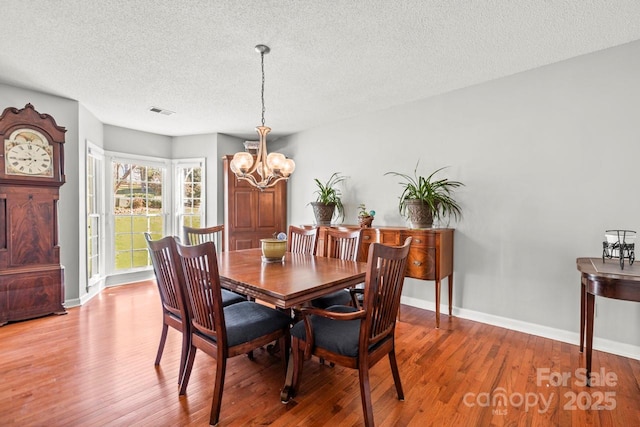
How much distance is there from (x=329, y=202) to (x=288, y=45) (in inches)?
90.2

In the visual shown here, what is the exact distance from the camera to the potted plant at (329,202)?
432 centimetres

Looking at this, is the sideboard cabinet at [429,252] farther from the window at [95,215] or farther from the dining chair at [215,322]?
the window at [95,215]

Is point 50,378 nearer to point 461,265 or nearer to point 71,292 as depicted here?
point 71,292

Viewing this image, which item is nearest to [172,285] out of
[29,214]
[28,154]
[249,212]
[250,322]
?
[250,322]

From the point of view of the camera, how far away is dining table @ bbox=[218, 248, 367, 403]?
1.72 m

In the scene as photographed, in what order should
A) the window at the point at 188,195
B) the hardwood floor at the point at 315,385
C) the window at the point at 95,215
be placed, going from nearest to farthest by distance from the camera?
the hardwood floor at the point at 315,385 < the window at the point at 95,215 < the window at the point at 188,195

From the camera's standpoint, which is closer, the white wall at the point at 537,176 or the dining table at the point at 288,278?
the dining table at the point at 288,278

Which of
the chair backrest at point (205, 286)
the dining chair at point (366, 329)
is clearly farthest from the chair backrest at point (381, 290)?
the chair backrest at point (205, 286)

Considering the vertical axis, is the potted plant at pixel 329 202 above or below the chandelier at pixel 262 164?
below

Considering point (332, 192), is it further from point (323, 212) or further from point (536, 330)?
point (536, 330)

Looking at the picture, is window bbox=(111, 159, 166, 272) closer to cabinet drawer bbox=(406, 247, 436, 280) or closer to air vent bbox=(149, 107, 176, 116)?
air vent bbox=(149, 107, 176, 116)

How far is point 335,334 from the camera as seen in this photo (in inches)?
69.7

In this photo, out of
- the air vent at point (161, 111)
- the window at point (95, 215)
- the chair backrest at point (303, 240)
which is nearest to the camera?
the chair backrest at point (303, 240)

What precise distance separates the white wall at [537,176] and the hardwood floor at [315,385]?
382 mm
